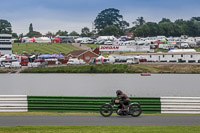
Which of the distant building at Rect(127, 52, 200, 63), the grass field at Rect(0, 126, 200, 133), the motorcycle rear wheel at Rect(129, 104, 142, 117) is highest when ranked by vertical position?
the distant building at Rect(127, 52, 200, 63)

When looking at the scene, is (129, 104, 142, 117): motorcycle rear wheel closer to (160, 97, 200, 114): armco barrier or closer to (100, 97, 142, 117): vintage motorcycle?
(100, 97, 142, 117): vintage motorcycle

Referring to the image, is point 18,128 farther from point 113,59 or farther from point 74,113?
point 113,59

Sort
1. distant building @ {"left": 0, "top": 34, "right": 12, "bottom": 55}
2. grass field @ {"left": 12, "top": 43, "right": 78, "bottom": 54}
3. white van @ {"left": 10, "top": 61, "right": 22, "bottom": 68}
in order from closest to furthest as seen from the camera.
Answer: white van @ {"left": 10, "top": 61, "right": 22, "bottom": 68}
grass field @ {"left": 12, "top": 43, "right": 78, "bottom": 54}
distant building @ {"left": 0, "top": 34, "right": 12, "bottom": 55}

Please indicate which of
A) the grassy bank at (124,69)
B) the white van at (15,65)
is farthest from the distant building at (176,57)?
the white van at (15,65)

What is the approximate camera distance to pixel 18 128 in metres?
18.6

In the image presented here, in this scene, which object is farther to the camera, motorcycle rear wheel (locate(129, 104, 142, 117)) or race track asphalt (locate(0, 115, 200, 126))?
motorcycle rear wheel (locate(129, 104, 142, 117))

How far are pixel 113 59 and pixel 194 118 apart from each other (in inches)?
3085

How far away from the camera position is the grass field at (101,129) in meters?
18.0

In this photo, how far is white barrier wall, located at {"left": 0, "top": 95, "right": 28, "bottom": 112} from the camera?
78.8 ft

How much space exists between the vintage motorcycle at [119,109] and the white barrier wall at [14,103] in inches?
179

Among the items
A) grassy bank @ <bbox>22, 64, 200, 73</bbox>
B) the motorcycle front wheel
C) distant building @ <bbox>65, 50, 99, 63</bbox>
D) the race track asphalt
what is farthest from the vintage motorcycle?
distant building @ <bbox>65, 50, 99, 63</bbox>

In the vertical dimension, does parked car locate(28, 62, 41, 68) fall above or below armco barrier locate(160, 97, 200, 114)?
above

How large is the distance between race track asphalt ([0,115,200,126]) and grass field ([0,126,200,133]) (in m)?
1.06

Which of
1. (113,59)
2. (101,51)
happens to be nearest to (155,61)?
(113,59)
